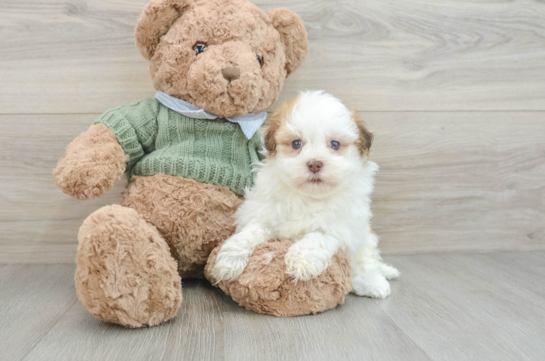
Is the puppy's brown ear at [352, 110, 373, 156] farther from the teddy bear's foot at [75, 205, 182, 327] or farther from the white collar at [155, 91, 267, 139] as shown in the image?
the teddy bear's foot at [75, 205, 182, 327]

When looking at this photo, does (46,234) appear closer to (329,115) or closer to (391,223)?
(329,115)

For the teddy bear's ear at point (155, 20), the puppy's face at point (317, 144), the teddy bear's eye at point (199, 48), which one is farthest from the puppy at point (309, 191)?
the teddy bear's ear at point (155, 20)

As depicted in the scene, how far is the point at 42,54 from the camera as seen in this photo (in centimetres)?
120

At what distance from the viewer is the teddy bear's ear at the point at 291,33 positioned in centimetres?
107

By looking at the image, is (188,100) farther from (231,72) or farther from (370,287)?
(370,287)

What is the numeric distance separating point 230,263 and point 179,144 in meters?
0.32

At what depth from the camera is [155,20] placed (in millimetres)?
989

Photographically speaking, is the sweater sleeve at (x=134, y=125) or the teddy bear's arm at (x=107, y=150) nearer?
the teddy bear's arm at (x=107, y=150)

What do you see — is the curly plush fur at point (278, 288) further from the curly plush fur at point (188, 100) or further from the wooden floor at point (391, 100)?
the wooden floor at point (391, 100)

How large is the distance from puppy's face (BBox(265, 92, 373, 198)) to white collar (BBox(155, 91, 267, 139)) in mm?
91

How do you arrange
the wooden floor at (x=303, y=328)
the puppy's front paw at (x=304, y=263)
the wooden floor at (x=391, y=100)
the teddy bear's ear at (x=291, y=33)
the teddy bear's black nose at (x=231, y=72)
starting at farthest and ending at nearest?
1. the wooden floor at (x=391, y=100)
2. the teddy bear's ear at (x=291, y=33)
3. the teddy bear's black nose at (x=231, y=72)
4. the puppy's front paw at (x=304, y=263)
5. the wooden floor at (x=303, y=328)

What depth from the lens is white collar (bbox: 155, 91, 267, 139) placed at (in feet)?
3.28

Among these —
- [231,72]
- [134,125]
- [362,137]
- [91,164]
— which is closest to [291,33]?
[231,72]

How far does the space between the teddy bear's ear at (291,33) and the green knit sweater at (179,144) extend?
0.77 ft
